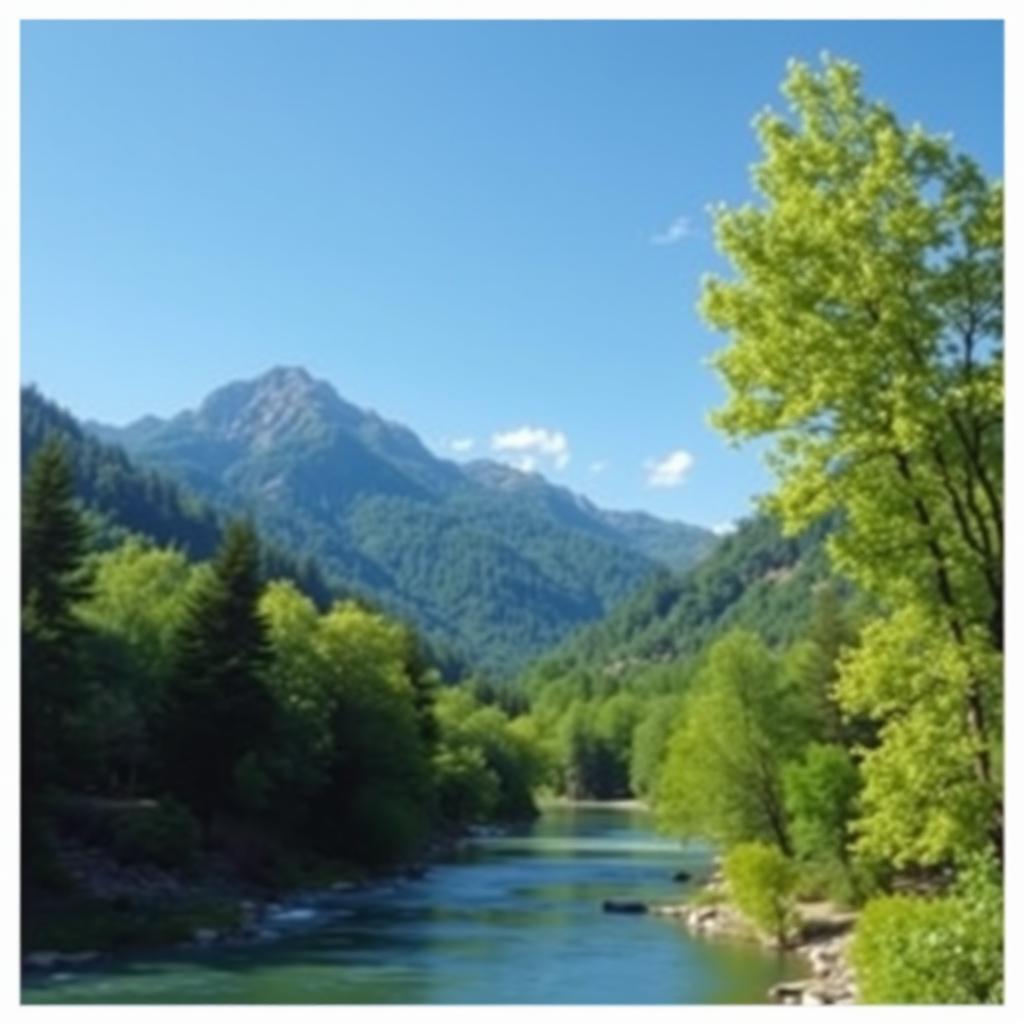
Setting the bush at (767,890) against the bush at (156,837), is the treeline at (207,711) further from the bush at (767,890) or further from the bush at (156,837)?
the bush at (767,890)

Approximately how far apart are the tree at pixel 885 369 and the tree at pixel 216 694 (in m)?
32.6

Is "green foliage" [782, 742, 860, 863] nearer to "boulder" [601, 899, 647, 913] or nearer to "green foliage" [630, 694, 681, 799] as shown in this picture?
"boulder" [601, 899, 647, 913]

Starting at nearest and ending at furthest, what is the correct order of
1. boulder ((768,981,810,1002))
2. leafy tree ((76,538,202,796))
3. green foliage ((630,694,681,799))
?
boulder ((768,981,810,1002))
leafy tree ((76,538,202,796))
green foliage ((630,694,681,799))

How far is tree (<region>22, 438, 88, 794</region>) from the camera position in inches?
1372

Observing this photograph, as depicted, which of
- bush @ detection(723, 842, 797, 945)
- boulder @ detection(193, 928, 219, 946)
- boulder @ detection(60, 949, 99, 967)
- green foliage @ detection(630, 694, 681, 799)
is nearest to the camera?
boulder @ detection(60, 949, 99, 967)

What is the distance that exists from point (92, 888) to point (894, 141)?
92.5 ft

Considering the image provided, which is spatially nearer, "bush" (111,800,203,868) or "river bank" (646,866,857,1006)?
"river bank" (646,866,857,1006)

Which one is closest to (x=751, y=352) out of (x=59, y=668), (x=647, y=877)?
(x=59, y=668)

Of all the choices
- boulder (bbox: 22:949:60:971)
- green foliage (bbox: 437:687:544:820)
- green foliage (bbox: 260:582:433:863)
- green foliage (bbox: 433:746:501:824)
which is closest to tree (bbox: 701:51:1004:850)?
boulder (bbox: 22:949:60:971)

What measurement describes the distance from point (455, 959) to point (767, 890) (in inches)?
350

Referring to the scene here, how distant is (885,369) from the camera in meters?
13.3

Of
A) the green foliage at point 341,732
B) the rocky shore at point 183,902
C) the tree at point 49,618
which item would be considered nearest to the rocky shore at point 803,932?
A: the rocky shore at point 183,902

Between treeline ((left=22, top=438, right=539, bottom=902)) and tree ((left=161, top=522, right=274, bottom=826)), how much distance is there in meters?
0.04
